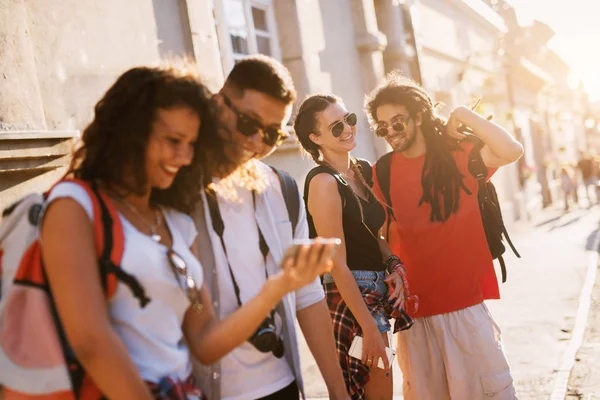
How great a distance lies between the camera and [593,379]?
5430 millimetres

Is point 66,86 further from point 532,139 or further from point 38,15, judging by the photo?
point 532,139

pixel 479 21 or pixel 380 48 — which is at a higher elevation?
pixel 479 21

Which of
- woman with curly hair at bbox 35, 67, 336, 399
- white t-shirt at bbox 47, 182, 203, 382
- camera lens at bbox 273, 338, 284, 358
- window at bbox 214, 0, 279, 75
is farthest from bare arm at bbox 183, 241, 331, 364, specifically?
window at bbox 214, 0, 279, 75

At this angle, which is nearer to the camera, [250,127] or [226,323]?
[226,323]

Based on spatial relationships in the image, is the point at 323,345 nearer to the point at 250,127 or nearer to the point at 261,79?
the point at 250,127

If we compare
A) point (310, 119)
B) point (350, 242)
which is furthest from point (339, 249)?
point (310, 119)

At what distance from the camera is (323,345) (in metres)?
2.51

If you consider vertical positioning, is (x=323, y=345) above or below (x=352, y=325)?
above

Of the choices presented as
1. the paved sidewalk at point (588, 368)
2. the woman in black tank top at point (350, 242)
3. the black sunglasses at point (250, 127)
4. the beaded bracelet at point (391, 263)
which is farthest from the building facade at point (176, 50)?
the paved sidewalk at point (588, 368)

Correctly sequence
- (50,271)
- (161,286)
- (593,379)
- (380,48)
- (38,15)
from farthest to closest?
(380,48) < (593,379) < (38,15) < (161,286) < (50,271)

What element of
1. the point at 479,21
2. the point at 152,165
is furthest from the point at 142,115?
the point at 479,21

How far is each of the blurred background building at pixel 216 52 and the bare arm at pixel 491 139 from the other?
0.19 metres

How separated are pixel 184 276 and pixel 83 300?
301 millimetres

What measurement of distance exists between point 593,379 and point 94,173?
15.7 ft
